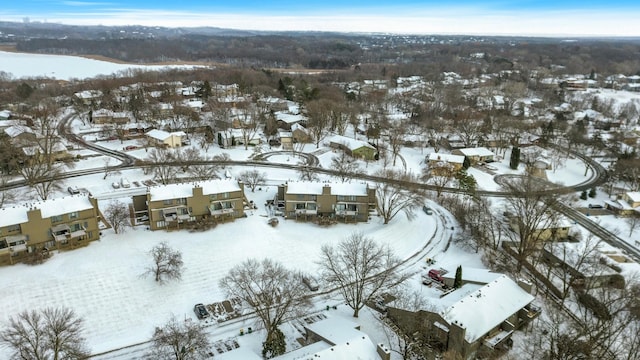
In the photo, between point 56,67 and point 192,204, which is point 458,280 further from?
point 56,67

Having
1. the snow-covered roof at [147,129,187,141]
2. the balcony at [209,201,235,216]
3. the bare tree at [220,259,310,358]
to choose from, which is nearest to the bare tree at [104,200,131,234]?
the balcony at [209,201,235,216]

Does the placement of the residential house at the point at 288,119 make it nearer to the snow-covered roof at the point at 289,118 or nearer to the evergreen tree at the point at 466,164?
the snow-covered roof at the point at 289,118

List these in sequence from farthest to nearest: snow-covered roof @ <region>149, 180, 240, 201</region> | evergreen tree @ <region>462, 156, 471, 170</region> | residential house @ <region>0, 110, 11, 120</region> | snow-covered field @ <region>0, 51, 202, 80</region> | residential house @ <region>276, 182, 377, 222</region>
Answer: snow-covered field @ <region>0, 51, 202, 80</region>
residential house @ <region>0, 110, 11, 120</region>
evergreen tree @ <region>462, 156, 471, 170</region>
residential house @ <region>276, 182, 377, 222</region>
snow-covered roof @ <region>149, 180, 240, 201</region>

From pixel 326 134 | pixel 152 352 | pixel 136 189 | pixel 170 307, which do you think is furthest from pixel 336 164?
pixel 152 352

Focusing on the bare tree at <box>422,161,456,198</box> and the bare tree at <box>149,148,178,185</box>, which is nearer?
the bare tree at <box>149,148,178,185</box>

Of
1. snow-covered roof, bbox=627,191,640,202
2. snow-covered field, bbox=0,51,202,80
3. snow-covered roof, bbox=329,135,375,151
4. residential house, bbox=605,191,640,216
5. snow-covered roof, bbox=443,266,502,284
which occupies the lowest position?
residential house, bbox=605,191,640,216

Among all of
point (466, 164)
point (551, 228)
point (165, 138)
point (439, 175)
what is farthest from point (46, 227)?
point (466, 164)

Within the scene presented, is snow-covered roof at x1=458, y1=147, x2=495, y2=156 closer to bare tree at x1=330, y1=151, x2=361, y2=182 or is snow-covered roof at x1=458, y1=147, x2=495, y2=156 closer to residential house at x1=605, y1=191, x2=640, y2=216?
bare tree at x1=330, y1=151, x2=361, y2=182
